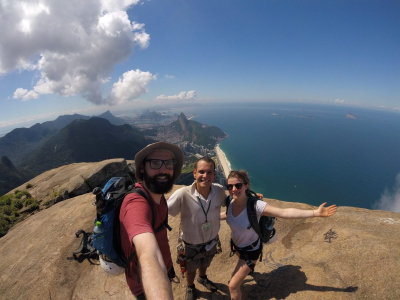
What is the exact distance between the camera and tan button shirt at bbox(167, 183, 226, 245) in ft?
13.3

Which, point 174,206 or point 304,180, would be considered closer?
point 174,206

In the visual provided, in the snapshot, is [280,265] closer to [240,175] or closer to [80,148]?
[240,175]

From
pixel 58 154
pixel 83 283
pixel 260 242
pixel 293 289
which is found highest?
pixel 260 242

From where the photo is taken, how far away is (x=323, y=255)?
5.58 meters

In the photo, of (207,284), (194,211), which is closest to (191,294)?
(207,284)

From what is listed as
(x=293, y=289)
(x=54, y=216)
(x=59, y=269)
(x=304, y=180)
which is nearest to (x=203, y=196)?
(x=293, y=289)

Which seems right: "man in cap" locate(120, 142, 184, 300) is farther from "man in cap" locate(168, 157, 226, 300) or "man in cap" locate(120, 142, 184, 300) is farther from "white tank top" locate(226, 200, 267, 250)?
"white tank top" locate(226, 200, 267, 250)

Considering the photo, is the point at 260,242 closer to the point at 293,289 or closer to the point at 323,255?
the point at 293,289

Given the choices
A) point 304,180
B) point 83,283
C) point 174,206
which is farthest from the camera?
point 304,180

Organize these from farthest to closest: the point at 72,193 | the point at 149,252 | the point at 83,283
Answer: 1. the point at 72,193
2. the point at 83,283
3. the point at 149,252

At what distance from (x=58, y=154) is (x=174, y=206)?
161 m

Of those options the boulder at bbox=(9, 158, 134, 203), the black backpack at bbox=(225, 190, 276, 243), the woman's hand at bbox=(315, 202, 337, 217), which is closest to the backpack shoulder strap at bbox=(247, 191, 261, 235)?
the black backpack at bbox=(225, 190, 276, 243)

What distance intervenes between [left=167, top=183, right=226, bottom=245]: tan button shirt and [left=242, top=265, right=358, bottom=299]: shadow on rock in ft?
7.09

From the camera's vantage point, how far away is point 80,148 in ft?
444
